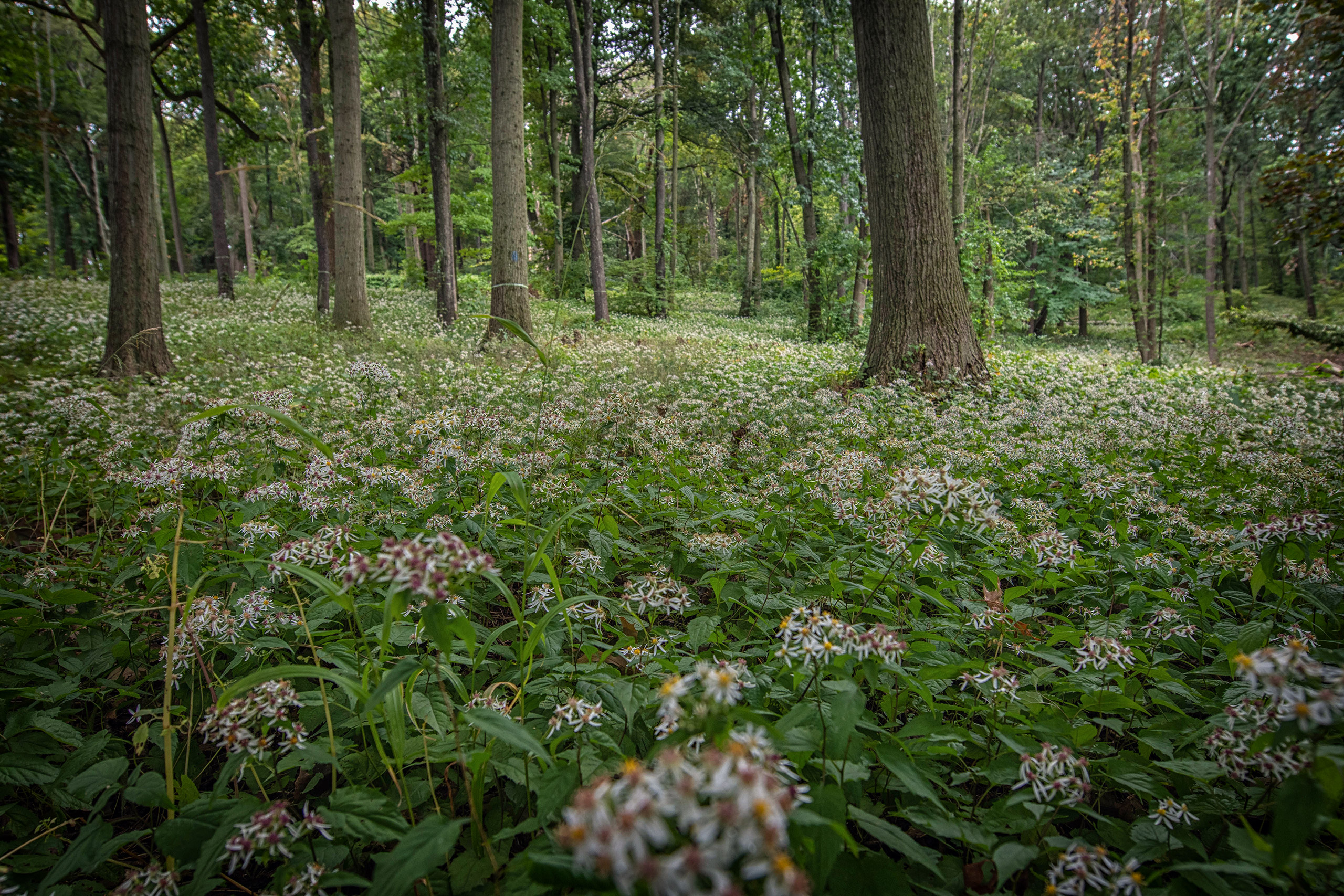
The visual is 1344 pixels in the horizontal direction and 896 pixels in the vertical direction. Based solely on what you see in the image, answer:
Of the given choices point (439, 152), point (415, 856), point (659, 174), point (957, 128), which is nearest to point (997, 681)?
point (415, 856)

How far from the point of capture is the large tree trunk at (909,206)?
6816mm

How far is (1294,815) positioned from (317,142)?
59.2 feet

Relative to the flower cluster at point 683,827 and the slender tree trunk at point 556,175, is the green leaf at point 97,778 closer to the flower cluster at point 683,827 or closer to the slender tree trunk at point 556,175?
the flower cluster at point 683,827

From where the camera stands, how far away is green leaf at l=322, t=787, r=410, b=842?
1.23 meters

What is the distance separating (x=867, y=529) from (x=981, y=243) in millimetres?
13163

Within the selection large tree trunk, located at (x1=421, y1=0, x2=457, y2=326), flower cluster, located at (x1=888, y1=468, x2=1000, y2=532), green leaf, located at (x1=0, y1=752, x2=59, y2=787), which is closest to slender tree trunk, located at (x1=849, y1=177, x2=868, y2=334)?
large tree trunk, located at (x1=421, y1=0, x2=457, y2=326)

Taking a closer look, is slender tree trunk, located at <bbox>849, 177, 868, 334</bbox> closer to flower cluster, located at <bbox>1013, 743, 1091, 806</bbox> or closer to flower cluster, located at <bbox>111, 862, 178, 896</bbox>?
flower cluster, located at <bbox>1013, 743, 1091, 806</bbox>

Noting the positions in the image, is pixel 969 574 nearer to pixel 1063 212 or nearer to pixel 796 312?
pixel 796 312

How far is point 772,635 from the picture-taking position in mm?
2191

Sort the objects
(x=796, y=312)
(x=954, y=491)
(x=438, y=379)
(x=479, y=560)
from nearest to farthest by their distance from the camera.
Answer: (x=479, y=560) < (x=954, y=491) < (x=438, y=379) < (x=796, y=312)

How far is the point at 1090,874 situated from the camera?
1150 mm

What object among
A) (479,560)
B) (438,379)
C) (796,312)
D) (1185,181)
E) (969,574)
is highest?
(1185,181)

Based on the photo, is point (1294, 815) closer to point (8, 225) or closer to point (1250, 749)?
point (1250, 749)

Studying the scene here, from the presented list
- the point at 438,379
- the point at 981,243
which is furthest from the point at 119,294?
the point at 981,243
